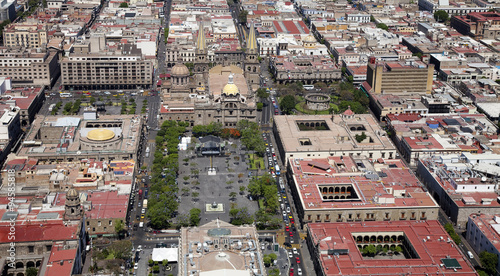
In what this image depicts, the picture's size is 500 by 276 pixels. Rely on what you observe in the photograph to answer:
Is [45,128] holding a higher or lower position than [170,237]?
higher

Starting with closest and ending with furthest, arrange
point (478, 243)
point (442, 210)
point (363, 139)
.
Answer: point (478, 243) < point (442, 210) < point (363, 139)

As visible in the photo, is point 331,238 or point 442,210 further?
point 442,210

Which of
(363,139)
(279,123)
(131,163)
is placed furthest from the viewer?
(279,123)

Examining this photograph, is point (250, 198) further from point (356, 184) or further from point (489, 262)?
point (489, 262)

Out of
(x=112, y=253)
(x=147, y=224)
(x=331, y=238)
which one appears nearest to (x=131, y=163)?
(x=147, y=224)

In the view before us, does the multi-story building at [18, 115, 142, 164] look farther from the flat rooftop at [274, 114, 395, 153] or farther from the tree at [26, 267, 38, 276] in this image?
the tree at [26, 267, 38, 276]

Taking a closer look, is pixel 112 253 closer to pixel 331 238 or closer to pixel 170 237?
pixel 170 237
